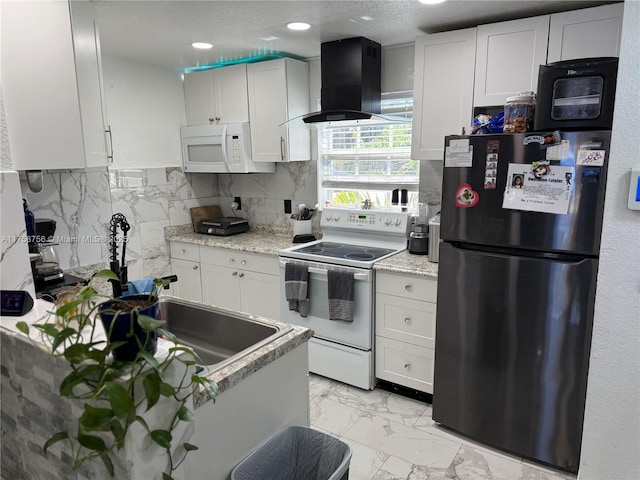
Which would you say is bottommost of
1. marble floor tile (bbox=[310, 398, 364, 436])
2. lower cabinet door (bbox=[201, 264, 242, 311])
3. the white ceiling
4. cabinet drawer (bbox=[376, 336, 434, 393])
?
marble floor tile (bbox=[310, 398, 364, 436])

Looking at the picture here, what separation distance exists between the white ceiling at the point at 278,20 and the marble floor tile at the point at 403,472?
2.38 meters

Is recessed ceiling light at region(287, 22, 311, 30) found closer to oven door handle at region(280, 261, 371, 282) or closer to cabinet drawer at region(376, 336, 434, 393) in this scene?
oven door handle at region(280, 261, 371, 282)

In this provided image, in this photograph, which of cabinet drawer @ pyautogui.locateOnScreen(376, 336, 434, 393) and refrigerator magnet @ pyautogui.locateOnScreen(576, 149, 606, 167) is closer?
refrigerator magnet @ pyautogui.locateOnScreen(576, 149, 606, 167)

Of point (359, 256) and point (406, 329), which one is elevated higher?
point (359, 256)

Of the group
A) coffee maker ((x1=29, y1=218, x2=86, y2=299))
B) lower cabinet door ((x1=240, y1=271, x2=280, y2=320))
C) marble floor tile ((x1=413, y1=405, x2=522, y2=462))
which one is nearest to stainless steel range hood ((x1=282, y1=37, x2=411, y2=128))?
lower cabinet door ((x1=240, y1=271, x2=280, y2=320))

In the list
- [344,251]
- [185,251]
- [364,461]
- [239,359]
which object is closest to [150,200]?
[185,251]

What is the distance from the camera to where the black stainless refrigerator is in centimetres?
192

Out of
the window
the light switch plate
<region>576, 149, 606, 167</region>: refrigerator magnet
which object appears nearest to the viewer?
the light switch plate

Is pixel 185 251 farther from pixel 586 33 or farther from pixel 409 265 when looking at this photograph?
pixel 586 33

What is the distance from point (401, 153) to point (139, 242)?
2311mm

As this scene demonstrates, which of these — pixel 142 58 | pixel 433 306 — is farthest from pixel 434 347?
pixel 142 58

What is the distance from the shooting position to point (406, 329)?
273 centimetres

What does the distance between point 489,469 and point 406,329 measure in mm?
856

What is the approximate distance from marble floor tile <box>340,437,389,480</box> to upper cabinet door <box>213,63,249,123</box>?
260cm
